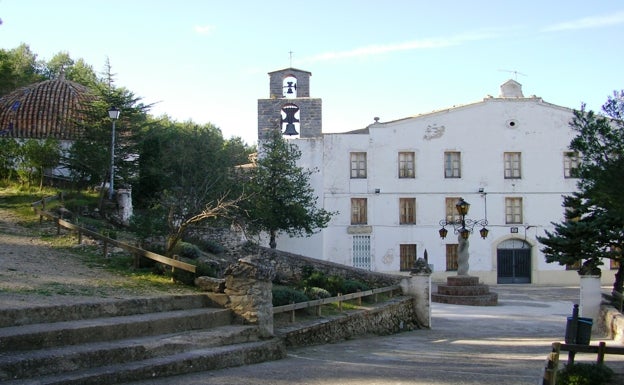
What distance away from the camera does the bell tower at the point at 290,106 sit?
32.5 metres

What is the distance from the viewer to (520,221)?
34.1 meters

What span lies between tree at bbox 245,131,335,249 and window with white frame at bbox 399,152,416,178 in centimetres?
716

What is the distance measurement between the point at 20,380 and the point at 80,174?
17520 mm

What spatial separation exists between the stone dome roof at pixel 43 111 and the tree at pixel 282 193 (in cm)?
767

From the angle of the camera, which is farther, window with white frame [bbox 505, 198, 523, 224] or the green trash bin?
window with white frame [bbox 505, 198, 523, 224]

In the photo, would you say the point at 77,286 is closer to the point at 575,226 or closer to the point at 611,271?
the point at 575,226

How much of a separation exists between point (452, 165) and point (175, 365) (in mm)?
28655

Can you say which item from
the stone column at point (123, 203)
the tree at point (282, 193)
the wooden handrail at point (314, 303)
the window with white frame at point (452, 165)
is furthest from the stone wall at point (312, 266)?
the window with white frame at point (452, 165)

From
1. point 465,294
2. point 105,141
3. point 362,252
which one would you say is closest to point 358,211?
point 362,252

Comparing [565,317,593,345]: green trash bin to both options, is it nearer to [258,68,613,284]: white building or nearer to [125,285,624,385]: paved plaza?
[125,285,624,385]: paved plaza

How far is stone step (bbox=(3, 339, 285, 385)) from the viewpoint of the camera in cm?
652

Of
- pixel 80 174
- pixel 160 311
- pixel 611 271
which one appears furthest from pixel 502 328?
pixel 611 271

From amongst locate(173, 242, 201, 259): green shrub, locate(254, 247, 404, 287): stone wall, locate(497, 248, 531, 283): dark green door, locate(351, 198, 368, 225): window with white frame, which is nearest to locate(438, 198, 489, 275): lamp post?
locate(254, 247, 404, 287): stone wall

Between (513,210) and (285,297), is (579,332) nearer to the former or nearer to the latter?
(285,297)
